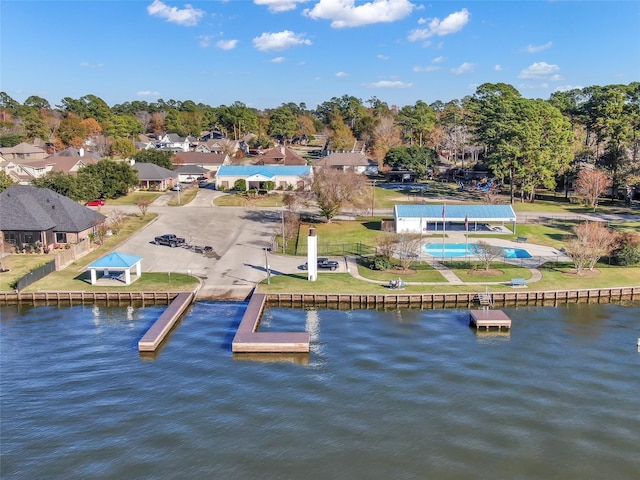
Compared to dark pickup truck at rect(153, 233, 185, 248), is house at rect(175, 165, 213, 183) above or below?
above

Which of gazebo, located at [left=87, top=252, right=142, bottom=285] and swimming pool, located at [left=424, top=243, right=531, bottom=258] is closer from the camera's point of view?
gazebo, located at [left=87, top=252, right=142, bottom=285]

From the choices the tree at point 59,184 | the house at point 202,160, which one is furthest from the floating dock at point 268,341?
the house at point 202,160

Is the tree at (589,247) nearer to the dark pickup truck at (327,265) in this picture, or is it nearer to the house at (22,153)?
the dark pickup truck at (327,265)

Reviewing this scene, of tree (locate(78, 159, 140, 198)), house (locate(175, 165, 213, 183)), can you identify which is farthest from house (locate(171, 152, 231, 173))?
tree (locate(78, 159, 140, 198))

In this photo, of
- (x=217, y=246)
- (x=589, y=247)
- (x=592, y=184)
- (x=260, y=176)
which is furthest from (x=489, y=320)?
(x=260, y=176)

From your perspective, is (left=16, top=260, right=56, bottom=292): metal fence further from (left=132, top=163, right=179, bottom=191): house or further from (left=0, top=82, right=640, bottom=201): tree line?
(left=0, top=82, right=640, bottom=201): tree line

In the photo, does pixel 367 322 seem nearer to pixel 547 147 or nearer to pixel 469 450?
pixel 469 450

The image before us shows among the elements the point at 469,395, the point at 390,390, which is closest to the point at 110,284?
the point at 390,390
